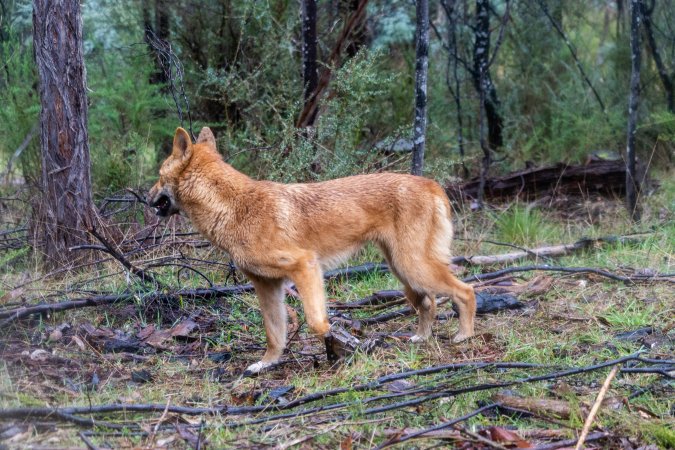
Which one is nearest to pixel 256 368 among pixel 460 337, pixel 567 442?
pixel 460 337

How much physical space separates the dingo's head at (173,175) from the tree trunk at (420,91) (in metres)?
3.26

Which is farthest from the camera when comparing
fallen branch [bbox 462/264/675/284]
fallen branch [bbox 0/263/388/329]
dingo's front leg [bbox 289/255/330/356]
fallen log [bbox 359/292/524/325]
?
fallen branch [bbox 462/264/675/284]

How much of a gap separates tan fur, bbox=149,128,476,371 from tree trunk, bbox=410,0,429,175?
7.65 ft

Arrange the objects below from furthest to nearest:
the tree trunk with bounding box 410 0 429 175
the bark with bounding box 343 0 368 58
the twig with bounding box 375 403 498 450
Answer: the bark with bounding box 343 0 368 58
the tree trunk with bounding box 410 0 429 175
the twig with bounding box 375 403 498 450

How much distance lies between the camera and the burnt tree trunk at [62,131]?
8.20 metres

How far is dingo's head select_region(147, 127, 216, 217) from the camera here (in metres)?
6.29

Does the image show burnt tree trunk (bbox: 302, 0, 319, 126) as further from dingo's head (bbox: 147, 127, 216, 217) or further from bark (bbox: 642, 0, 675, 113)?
bark (bbox: 642, 0, 675, 113)

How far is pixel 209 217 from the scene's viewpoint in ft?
20.6

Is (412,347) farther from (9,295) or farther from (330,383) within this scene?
(9,295)

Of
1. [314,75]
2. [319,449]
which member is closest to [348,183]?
[319,449]

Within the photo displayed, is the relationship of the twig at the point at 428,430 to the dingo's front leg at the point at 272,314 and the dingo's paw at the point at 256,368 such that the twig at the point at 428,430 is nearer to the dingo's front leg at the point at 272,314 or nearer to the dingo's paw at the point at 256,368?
the dingo's paw at the point at 256,368

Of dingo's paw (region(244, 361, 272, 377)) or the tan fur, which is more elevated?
the tan fur


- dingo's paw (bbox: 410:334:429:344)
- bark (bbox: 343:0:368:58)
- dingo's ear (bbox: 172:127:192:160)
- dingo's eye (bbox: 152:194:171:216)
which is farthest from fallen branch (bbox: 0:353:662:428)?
bark (bbox: 343:0:368:58)

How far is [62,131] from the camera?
27.3 ft
